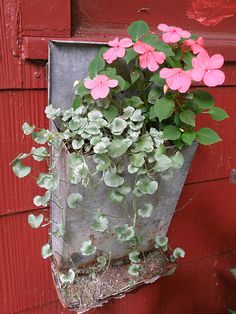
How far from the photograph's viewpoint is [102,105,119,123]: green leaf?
30.1 inches

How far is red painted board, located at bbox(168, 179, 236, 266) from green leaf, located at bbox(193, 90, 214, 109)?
1.66ft

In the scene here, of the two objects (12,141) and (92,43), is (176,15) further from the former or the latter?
(12,141)

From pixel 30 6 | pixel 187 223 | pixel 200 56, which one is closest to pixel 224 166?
pixel 187 223

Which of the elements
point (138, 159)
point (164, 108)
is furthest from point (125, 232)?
point (164, 108)

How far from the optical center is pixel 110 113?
0.77m

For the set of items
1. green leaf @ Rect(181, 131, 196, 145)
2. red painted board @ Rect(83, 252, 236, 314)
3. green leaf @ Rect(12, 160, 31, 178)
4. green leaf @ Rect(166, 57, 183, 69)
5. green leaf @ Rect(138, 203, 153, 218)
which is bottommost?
A: red painted board @ Rect(83, 252, 236, 314)

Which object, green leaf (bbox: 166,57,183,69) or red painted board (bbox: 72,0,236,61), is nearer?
green leaf (bbox: 166,57,183,69)

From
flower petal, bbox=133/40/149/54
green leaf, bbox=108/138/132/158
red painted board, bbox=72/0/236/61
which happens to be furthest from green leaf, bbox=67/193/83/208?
red painted board, bbox=72/0/236/61

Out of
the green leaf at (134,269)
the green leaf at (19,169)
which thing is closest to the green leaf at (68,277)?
the green leaf at (134,269)

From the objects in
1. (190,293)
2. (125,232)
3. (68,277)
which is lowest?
(190,293)

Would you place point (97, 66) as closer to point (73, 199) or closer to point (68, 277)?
point (73, 199)

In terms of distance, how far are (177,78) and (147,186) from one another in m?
0.22

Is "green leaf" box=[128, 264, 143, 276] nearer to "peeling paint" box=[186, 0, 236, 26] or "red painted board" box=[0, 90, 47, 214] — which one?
"red painted board" box=[0, 90, 47, 214]

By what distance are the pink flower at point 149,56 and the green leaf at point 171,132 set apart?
12 centimetres
